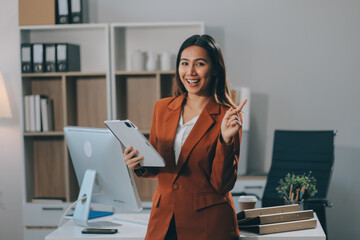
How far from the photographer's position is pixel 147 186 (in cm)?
413

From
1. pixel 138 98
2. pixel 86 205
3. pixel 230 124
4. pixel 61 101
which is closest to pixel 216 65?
pixel 230 124

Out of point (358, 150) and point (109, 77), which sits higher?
point (109, 77)

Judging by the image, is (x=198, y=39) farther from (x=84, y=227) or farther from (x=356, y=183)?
(x=356, y=183)

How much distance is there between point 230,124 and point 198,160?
19 centimetres

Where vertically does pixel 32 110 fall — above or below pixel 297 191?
above

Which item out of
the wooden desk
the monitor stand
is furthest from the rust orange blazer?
the monitor stand

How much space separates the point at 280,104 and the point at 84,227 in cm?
241

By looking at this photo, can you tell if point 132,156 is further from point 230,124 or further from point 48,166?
point 48,166

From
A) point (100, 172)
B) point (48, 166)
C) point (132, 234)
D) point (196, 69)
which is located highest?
point (196, 69)

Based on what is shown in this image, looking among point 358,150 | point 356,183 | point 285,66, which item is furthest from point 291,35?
point 356,183

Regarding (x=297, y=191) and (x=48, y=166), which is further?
(x=48, y=166)

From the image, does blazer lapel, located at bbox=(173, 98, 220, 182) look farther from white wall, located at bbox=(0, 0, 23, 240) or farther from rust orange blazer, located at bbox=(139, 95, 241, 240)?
white wall, located at bbox=(0, 0, 23, 240)

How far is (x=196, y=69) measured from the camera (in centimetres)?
171

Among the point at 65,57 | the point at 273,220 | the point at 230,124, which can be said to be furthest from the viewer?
the point at 65,57
